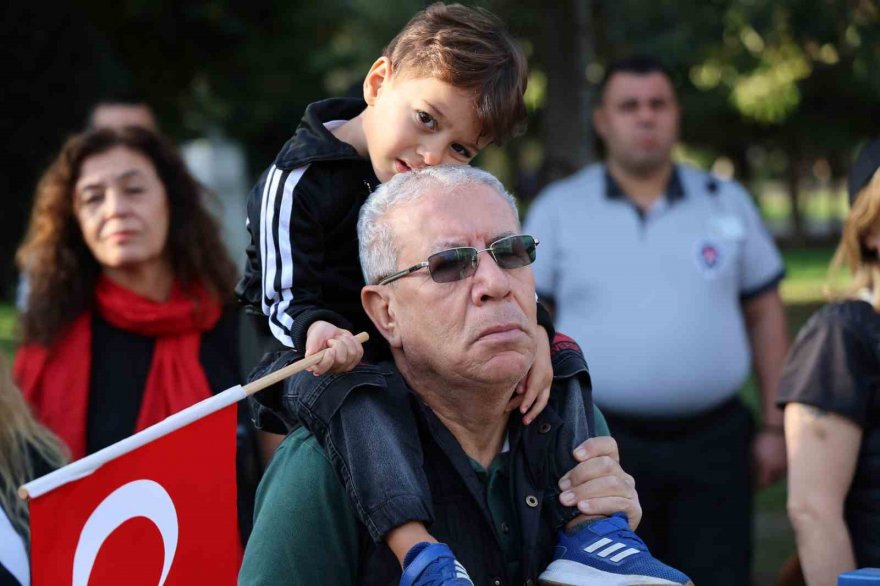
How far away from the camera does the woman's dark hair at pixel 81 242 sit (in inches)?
187

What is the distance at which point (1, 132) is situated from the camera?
1886 centimetres

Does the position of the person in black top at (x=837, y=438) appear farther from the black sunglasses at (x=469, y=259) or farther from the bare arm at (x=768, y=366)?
the bare arm at (x=768, y=366)

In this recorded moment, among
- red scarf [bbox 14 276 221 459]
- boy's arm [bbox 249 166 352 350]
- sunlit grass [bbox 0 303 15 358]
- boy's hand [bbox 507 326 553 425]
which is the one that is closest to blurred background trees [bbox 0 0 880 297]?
sunlit grass [bbox 0 303 15 358]

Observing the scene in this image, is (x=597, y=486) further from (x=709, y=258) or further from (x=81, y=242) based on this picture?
(x=81, y=242)

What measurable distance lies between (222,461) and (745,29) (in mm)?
5829

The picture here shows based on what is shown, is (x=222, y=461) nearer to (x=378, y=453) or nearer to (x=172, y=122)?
(x=378, y=453)

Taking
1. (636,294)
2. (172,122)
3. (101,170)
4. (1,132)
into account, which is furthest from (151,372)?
(1,132)

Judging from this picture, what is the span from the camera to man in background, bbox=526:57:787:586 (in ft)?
16.6

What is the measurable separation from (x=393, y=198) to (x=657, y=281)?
2.70m

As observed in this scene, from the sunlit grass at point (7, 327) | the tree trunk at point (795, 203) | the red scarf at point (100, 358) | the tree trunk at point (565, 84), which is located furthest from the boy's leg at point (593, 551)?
the tree trunk at point (795, 203)

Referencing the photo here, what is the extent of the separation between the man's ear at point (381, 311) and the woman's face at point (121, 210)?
7.42 ft

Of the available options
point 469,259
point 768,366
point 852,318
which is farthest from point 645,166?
point 469,259

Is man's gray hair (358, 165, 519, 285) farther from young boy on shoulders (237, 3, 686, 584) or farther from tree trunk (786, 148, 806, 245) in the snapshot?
tree trunk (786, 148, 806, 245)

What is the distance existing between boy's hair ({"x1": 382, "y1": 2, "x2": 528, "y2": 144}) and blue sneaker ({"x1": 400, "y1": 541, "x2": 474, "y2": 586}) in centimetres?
104
